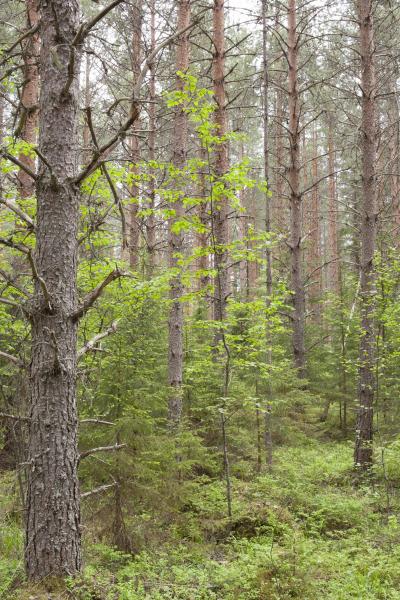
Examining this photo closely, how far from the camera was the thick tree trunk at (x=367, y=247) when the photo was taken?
30.9ft

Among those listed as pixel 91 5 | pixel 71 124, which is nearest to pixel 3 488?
pixel 71 124

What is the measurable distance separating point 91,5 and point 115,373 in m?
16.9

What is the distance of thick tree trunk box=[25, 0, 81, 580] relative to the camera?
3619 mm

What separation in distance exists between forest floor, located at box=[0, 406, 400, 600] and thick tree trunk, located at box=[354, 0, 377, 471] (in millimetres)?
730

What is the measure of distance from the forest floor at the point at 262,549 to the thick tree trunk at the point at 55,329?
392 millimetres

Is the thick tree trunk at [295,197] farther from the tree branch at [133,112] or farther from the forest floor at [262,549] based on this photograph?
the tree branch at [133,112]

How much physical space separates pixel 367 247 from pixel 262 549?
6342 mm

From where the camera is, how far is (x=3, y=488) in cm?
747

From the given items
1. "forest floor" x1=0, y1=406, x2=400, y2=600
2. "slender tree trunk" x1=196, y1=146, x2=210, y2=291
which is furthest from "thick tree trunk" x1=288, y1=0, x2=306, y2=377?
A: "forest floor" x1=0, y1=406, x2=400, y2=600

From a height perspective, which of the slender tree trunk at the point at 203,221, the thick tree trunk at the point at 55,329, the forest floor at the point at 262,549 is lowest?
the forest floor at the point at 262,549

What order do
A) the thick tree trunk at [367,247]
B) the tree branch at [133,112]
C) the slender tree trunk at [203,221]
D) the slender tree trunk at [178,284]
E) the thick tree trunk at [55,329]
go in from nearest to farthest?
the tree branch at [133,112] < the thick tree trunk at [55,329] < the slender tree trunk at [203,221] < the slender tree trunk at [178,284] < the thick tree trunk at [367,247]

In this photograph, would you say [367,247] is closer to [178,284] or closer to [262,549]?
[178,284]

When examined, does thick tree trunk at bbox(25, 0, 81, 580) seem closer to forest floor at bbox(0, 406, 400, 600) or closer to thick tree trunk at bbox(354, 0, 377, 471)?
forest floor at bbox(0, 406, 400, 600)

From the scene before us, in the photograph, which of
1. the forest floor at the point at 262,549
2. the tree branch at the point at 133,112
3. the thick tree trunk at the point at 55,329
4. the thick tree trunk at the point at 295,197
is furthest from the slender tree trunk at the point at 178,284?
the thick tree trunk at the point at 295,197
